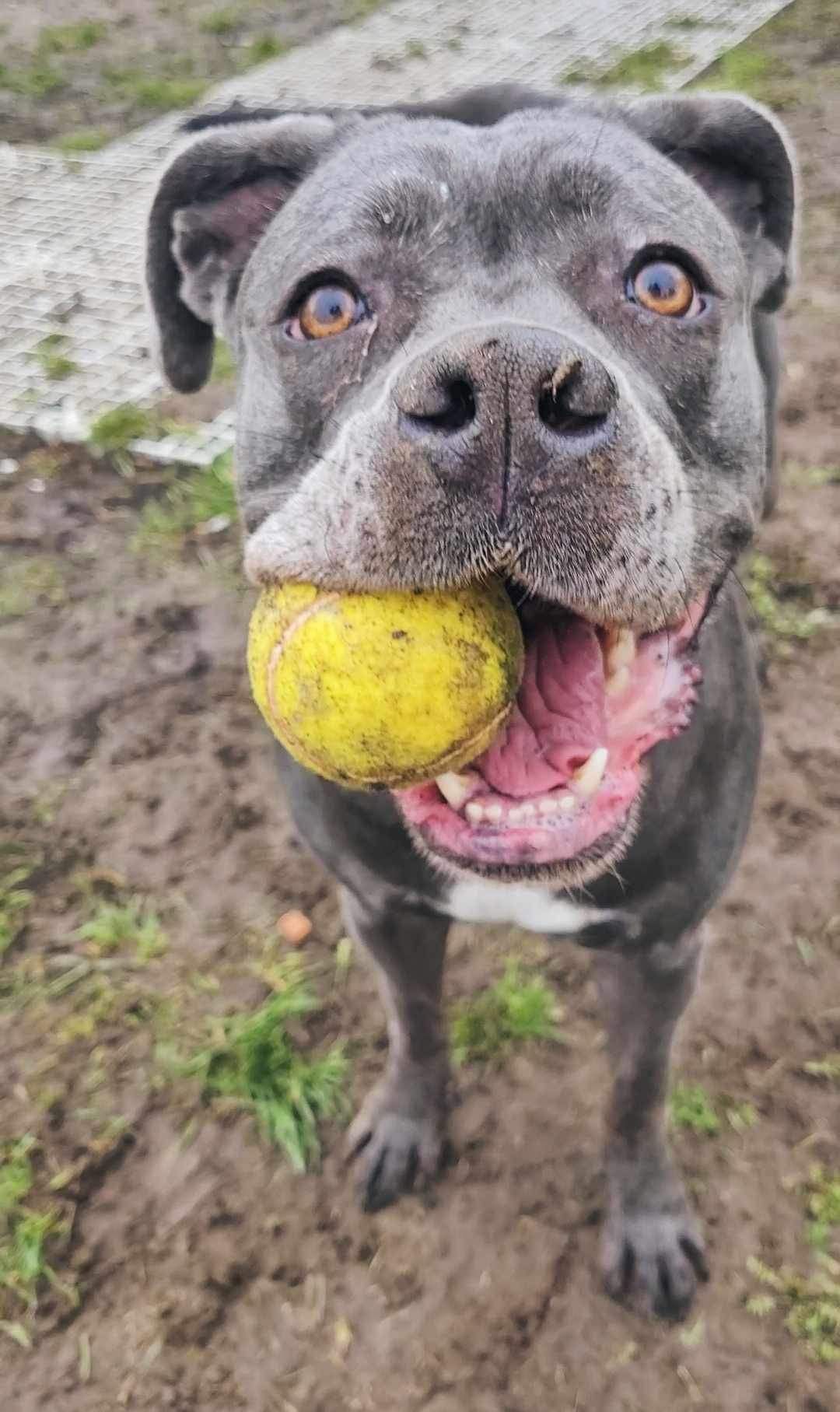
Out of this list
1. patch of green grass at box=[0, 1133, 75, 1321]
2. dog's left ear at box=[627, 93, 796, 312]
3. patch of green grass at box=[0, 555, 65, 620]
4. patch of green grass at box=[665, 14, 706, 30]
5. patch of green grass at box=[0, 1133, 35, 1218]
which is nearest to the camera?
dog's left ear at box=[627, 93, 796, 312]

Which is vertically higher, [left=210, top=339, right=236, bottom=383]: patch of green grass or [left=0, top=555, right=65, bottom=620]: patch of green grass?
[left=210, top=339, right=236, bottom=383]: patch of green grass

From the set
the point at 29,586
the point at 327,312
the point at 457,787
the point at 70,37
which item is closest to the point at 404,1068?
the point at 457,787

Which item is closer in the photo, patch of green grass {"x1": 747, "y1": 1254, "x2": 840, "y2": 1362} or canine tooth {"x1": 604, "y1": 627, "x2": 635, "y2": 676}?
canine tooth {"x1": 604, "y1": 627, "x2": 635, "y2": 676}

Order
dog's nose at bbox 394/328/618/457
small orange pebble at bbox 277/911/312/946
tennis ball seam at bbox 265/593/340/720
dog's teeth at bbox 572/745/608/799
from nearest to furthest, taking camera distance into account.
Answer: dog's nose at bbox 394/328/618/457
tennis ball seam at bbox 265/593/340/720
dog's teeth at bbox 572/745/608/799
small orange pebble at bbox 277/911/312/946

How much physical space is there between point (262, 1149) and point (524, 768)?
4.45 ft

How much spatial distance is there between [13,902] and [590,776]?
1975 millimetres

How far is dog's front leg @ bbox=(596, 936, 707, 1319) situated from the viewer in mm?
2291

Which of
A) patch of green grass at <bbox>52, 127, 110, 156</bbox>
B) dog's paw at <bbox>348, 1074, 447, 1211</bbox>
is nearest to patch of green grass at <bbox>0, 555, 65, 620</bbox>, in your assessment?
dog's paw at <bbox>348, 1074, 447, 1211</bbox>

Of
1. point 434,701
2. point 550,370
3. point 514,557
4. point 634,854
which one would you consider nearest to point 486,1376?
point 634,854

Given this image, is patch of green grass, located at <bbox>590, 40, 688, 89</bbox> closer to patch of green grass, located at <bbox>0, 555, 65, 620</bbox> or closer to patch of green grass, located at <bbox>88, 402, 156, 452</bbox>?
patch of green grass, located at <bbox>88, 402, 156, 452</bbox>

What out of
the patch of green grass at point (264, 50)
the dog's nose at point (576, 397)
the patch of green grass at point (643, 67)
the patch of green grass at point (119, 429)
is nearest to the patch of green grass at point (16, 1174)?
the dog's nose at point (576, 397)

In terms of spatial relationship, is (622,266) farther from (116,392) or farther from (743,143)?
(116,392)

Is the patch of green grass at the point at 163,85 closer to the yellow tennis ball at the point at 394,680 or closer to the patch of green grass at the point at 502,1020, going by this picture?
the patch of green grass at the point at 502,1020

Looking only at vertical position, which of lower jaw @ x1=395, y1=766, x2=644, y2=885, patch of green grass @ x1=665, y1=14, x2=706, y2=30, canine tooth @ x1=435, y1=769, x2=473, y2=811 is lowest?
lower jaw @ x1=395, y1=766, x2=644, y2=885
